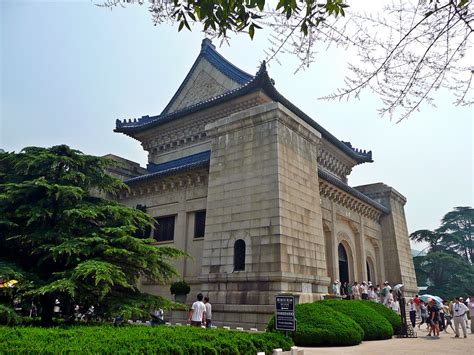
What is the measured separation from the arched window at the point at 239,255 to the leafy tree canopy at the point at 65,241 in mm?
2914

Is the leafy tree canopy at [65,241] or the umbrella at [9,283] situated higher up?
the leafy tree canopy at [65,241]

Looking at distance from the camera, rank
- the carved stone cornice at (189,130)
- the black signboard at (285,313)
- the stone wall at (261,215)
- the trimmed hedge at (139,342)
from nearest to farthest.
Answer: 1. the trimmed hedge at (139,342)
2. the black signboard at (285,313)
3. the stone wall at (261,215)
4. the carved stone cornice at (189,130)

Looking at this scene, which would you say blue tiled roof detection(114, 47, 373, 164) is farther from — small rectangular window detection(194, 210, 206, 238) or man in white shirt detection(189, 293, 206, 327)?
man in white shirt detection(189, 293, 206, 327)

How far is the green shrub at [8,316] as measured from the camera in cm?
812

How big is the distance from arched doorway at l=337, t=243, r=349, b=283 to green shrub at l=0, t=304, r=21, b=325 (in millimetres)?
15371

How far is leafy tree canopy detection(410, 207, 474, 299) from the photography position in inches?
1435

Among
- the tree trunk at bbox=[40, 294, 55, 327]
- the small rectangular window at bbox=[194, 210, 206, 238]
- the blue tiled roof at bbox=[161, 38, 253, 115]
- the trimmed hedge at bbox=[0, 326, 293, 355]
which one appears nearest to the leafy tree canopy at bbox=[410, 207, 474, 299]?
the blue tiled roof at bbox=[161, 38, 253, 115]

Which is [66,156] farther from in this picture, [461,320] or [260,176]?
[461,320]

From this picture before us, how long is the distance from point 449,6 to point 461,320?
12.0 meters

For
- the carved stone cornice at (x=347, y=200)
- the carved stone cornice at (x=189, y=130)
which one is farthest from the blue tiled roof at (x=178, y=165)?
the carved stone cornice at (x=347, y=200)

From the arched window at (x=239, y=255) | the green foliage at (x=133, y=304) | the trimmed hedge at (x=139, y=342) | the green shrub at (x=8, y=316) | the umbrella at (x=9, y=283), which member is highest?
the arched window at (x=239, y=255)

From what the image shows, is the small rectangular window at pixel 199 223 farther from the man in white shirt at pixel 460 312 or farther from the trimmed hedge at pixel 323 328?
the man in white shirt at pixel 460 312

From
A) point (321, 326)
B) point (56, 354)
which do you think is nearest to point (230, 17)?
point (56, 354)

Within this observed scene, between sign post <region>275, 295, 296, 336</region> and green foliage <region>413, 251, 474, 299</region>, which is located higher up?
green foliage <region>413, 251, 474, 299</region>
